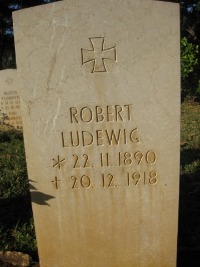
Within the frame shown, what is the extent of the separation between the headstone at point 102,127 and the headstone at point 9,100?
→ 21.2 feet

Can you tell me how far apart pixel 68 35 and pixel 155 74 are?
63 cm

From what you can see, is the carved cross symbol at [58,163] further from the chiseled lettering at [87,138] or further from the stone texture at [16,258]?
the stone texture at [16,258]

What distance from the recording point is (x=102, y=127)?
233 cm

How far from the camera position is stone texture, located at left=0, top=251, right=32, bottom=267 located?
2779mm

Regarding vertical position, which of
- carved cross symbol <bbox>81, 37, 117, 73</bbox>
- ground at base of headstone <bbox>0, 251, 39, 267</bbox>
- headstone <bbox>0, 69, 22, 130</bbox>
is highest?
carved cross symbol <bbox>81, 37, 117, 73</bbox>

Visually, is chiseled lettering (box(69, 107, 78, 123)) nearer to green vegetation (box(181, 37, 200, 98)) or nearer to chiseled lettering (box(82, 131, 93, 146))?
chiseled lettering (box(82, 131, 93, 146))

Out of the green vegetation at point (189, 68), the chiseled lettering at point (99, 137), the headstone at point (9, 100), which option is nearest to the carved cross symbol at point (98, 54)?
the chiseled lettering at point (99, 137)

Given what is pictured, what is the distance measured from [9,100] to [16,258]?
6.33 metres

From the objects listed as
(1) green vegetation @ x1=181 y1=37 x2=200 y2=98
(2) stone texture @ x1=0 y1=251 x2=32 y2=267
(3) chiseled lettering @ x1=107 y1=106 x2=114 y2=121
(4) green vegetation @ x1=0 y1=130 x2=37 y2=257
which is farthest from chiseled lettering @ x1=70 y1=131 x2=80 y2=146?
(1) green vegetation @ x1=181 y1=37 x2=200 y2=98

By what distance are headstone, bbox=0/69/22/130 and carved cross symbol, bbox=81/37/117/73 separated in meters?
6.69

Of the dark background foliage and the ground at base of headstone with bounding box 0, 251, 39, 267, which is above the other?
the dark background foliage

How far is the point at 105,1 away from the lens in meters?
2.11

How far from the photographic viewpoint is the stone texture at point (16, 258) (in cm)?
278

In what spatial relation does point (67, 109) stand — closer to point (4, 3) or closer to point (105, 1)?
point (105, 1)
